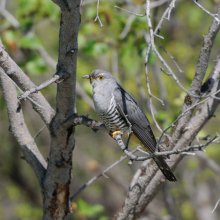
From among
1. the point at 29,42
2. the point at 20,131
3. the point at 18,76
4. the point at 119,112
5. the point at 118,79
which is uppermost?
the point at 29,42

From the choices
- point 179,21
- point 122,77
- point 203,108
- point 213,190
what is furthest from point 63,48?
point 213,190

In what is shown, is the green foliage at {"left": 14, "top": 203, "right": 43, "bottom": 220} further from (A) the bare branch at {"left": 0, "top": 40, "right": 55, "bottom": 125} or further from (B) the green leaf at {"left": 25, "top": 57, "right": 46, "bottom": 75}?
(A) the bare branch at {"left": 0, "top": 40, "right": 55, "bottom": 125}

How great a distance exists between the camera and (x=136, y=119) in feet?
9.73

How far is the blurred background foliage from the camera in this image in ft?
13.2

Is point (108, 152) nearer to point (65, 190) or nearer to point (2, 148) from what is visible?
point (2, 148)

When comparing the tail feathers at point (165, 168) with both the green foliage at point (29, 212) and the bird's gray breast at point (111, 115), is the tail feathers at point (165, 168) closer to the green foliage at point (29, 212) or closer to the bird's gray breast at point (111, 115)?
the bird's gray breast at point (111, 115)

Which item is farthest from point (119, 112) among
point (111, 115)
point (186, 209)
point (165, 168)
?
point (186, 209)

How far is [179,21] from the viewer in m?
7.00

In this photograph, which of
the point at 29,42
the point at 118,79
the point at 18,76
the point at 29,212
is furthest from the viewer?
the point at 29,212

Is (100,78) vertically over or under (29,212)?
over

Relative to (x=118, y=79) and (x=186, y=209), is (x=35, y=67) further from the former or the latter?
(x=186, y=209)

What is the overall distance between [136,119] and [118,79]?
1.62 m

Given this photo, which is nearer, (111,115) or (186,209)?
(111,115)

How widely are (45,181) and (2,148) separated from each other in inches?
195
